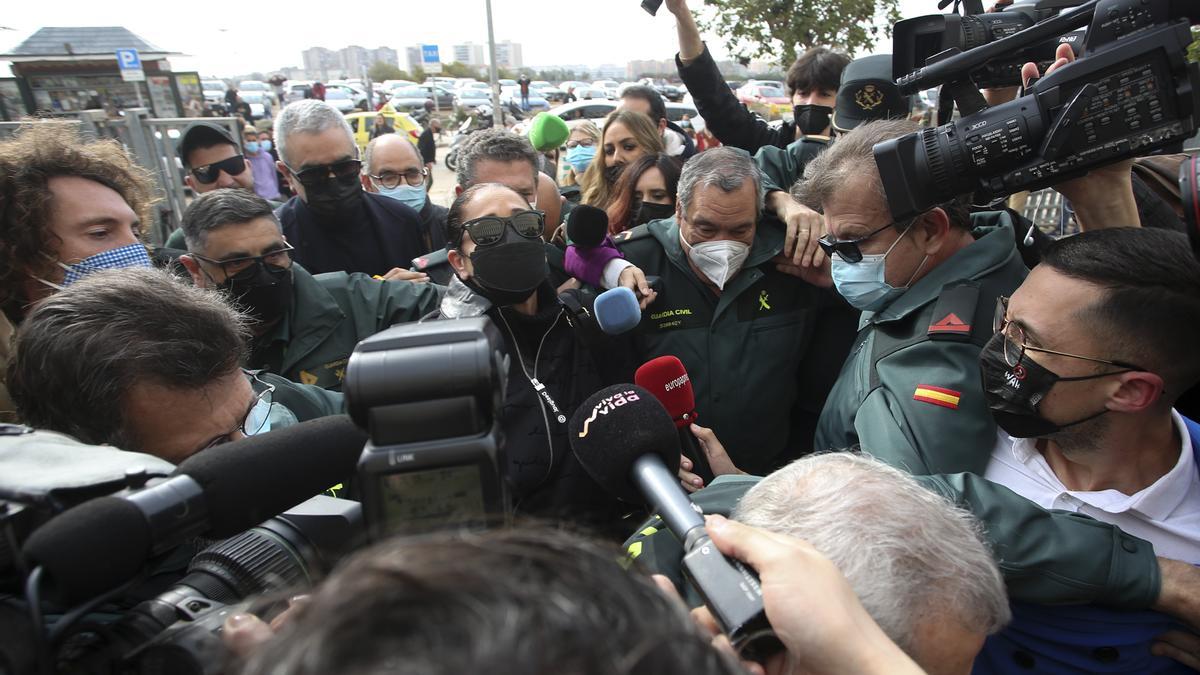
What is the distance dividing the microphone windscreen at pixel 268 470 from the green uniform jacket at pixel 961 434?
632mm

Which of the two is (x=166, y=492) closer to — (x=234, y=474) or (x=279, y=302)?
(x=234, y=474)

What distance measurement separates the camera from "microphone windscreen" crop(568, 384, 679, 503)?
130 cm

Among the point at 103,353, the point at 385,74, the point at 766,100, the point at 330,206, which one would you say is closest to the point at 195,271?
the point at 330,206

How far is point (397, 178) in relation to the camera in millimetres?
4219

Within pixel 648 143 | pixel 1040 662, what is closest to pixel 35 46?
pixel 648 143

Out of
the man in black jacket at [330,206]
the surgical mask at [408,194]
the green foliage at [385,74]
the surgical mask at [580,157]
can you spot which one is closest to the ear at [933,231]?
the man in black jacket at [330,206]

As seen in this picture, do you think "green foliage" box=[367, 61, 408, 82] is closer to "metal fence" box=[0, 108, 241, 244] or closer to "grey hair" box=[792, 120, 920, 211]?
"metal fence" box=[0, 108, 241, 244]

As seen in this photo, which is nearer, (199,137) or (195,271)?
(195,271)

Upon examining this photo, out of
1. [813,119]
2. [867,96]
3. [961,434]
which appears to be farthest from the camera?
[813,119]

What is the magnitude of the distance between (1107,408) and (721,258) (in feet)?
4.39

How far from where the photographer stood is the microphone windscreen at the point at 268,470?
95cm

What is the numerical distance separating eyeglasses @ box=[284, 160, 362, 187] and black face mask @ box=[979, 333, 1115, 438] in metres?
2.93

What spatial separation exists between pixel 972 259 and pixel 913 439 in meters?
0.65

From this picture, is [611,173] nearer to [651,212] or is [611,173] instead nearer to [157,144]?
[651,212]
